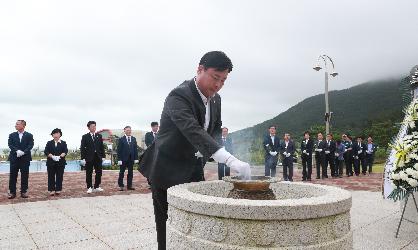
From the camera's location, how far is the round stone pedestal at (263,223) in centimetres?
197

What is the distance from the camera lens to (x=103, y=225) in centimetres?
557

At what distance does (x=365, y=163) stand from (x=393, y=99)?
155ft

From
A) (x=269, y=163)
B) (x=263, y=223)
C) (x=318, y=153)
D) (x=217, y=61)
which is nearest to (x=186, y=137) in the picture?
(x=217, y=61)

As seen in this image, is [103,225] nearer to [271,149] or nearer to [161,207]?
[161,207]

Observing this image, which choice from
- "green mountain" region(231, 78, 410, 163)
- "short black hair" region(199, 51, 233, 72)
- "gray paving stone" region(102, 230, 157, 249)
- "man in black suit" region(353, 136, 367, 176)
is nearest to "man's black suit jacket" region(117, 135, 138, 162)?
"gray paving stone" region(102, 230, 157, 249)

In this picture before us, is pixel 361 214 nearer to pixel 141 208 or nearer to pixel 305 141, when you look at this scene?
pixel 141 208

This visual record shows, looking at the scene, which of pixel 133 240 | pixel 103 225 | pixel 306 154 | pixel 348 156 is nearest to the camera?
pixel 133 240

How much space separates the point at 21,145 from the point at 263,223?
28.7ft

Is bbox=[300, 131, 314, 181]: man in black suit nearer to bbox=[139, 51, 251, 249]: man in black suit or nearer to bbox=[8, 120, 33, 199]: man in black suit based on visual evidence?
bbox=[8, 120, 33, 199]: man in black suit

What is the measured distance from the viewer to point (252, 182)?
8.25ft

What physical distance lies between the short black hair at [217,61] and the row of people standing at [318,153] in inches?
433

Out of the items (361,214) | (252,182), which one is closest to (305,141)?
(361,214)

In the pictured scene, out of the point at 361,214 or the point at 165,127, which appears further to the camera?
the point at 361,214

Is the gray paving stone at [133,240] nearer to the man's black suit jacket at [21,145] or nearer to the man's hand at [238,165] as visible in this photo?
the man's hand at [238,165]
